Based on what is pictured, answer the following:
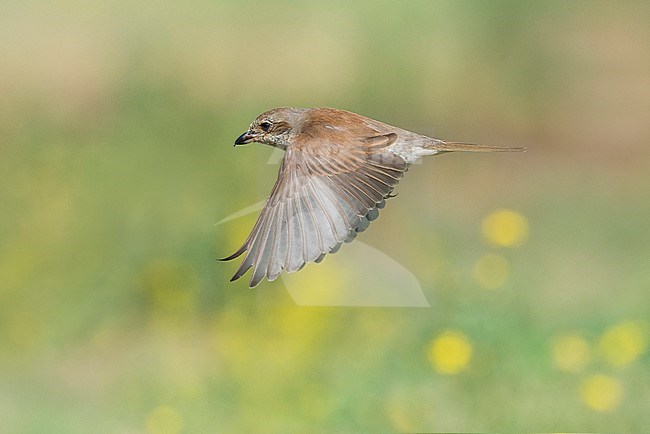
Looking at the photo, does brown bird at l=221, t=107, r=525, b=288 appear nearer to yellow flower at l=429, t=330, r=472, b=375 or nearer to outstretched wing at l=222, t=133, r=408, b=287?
outstretched wing at l=222, t=133, r=408, b=287

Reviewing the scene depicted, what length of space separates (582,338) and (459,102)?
462 mm

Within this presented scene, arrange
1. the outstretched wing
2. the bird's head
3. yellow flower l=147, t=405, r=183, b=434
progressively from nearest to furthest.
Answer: the outstretched wing, the bird's head, yellow flower l=147, t=405, r=183, b=434

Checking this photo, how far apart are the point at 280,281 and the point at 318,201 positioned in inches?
17.6

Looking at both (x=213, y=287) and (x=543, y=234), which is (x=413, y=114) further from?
(x=213, y=287)

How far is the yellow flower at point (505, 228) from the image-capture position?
1790 mm

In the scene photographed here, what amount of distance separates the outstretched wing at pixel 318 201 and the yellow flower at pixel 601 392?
2.11 ft

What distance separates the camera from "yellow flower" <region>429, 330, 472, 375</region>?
177 centimetres

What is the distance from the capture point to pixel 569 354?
5.86 ft

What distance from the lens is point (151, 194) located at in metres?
1.75

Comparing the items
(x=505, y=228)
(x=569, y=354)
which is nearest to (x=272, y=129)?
(x=505, y=228)

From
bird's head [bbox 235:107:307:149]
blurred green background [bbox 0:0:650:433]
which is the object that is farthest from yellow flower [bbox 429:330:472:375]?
bird's head [bbox 235:107:307:149]

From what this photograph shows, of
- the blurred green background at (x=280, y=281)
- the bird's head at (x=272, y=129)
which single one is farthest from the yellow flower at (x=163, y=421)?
the bird's head at (x=272, y=129)

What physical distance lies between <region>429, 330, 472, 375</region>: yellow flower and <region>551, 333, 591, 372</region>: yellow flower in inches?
5.9

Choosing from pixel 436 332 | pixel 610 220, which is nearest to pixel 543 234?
pixel 610 220
